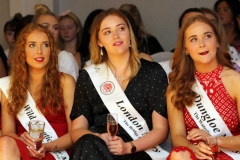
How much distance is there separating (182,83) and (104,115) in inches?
18.8

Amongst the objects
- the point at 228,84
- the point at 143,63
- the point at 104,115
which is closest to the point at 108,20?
the point at 143,63

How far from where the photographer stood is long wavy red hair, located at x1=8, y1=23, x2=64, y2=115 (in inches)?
143

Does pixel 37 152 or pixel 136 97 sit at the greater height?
pixel 136 97

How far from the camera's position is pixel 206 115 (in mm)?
Result: 3348

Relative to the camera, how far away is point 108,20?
3535 mm

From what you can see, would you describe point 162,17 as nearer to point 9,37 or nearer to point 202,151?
point 9,37

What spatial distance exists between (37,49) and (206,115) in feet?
3.36

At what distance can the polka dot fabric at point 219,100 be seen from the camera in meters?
3.31

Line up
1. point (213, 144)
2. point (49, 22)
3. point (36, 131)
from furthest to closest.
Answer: point (49, 22)
point (36, 131)
point (213, 144)

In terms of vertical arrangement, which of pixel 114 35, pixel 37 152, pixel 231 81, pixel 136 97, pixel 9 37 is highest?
pixel 114 35

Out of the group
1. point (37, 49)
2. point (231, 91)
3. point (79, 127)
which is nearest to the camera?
point (231, 91)

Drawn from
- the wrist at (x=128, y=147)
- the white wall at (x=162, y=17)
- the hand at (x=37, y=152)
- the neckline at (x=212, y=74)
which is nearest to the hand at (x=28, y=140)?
the hand at (x=37, y=152)

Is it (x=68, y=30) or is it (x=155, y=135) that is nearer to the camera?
(x=155, y=135)

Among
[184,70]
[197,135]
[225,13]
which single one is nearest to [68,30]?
[225,13]
